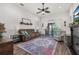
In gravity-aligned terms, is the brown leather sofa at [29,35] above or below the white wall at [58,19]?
→ below

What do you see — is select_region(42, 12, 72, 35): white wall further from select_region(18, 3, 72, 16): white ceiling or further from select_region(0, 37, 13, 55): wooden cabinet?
select_region(0, 37, 13, 55): wooden cabinet

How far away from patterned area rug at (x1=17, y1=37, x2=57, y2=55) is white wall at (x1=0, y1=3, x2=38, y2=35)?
0.32 metres

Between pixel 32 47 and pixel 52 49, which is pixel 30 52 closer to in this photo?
pixel 32 47

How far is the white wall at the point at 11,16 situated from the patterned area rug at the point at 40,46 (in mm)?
319

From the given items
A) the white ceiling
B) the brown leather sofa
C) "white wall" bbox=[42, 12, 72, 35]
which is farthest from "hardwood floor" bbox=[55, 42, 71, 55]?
the white ceiling

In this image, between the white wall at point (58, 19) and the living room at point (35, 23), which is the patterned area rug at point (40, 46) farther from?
the white wall at point (58, 19)

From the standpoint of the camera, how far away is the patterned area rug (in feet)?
4.72

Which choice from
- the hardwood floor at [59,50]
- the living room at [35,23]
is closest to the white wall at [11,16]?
the living room at [35,23]

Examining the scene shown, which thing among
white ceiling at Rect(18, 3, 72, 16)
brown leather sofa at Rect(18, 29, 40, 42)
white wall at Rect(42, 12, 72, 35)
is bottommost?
brown leather sofa at Rect(18, 29, 40, 42)

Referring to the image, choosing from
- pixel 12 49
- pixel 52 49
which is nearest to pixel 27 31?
pixel 12 49

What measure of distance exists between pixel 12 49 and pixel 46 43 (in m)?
0.60

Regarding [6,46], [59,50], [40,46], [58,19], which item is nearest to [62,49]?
[59,50]

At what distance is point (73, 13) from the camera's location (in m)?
1.42

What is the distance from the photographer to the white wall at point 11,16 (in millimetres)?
1371
